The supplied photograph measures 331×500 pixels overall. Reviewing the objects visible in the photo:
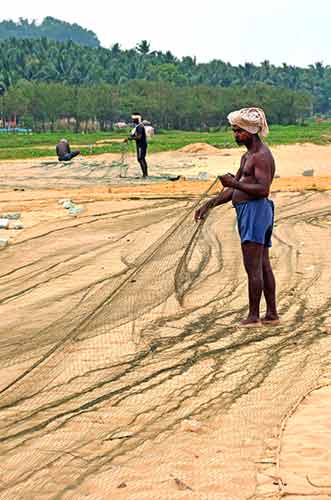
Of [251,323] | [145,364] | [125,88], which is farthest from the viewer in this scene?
[125,88]

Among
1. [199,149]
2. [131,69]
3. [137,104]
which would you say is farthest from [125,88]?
[199,149]

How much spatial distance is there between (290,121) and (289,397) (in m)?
85.4

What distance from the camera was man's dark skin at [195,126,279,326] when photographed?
21.5ft

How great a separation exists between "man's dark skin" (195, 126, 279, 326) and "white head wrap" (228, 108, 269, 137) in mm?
44

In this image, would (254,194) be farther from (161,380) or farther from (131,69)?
(131,69)

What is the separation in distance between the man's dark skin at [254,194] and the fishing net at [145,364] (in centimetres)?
22

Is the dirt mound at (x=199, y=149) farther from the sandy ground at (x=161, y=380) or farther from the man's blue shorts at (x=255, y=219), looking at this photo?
the man's blue shorts at (x=255, y=219)

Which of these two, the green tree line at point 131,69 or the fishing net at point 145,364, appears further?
the green tree line at point 131,69

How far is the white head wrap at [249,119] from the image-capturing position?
645cm

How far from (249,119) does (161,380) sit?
2.05 meters

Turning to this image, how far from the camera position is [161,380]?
17.8 ft

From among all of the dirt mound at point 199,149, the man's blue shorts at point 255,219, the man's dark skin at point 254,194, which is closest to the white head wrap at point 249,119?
the man's dark skin at point 254,194

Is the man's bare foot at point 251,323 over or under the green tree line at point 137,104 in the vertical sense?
over

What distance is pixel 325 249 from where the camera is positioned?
10281 millimetres
